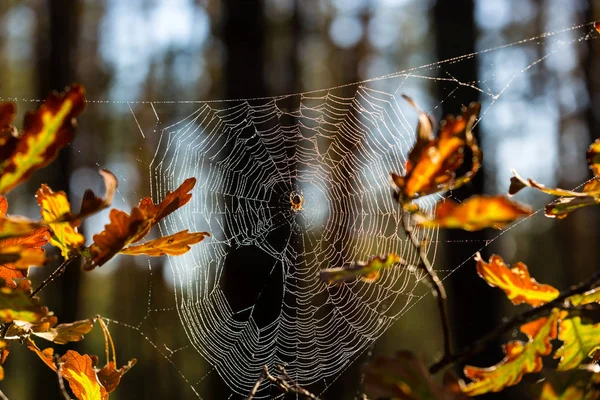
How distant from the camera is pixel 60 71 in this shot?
7957 millimetres

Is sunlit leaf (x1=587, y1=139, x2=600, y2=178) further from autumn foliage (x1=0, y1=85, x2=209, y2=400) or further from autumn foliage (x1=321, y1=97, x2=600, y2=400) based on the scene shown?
autumn foliage (x1=0, y1=85, x2=209, y2=400)

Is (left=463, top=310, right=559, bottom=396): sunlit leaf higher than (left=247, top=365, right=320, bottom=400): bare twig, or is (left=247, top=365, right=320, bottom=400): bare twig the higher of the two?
(left=463, top=310, right=559, bottom=396): sunlit leaf

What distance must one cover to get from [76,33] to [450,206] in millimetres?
9200

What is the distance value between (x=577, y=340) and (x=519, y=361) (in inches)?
4.0

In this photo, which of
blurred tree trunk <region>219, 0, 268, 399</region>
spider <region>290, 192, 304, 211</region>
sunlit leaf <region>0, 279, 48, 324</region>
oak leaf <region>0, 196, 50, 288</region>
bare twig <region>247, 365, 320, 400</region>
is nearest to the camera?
sunlit leaf <region>0, 279, 48, 324</region>

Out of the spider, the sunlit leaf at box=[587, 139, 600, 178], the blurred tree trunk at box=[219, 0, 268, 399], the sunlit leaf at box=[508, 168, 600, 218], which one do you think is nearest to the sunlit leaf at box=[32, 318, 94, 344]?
the sunlit leaf at box=[508, 168, 600, 218]

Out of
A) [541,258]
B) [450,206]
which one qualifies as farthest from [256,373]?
[541,258]

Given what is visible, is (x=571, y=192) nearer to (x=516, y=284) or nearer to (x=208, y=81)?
(x=516, y=284)

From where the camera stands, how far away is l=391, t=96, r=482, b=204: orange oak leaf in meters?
0.60

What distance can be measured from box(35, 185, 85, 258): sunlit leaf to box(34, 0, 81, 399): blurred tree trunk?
688cm

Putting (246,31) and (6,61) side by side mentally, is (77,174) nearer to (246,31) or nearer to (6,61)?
(6,61)

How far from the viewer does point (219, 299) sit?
374 cm

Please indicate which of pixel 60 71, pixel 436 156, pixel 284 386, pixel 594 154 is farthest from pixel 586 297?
pixel 60 71

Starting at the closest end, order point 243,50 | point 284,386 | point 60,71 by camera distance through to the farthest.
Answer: point 284,386, point 243,50, point 60,71
